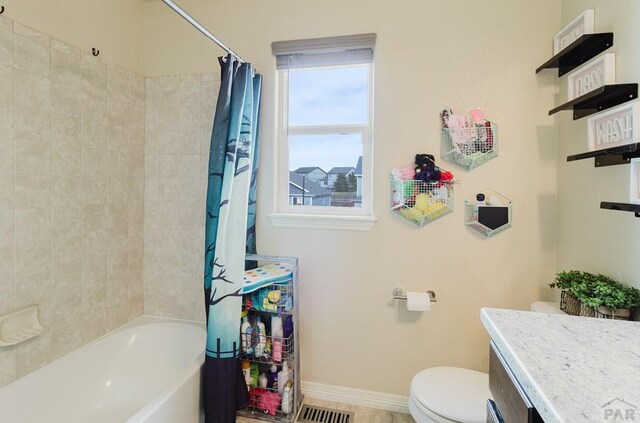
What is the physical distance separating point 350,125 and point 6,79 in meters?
1.68

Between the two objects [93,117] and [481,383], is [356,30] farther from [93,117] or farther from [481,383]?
[481,383]

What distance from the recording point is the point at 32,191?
154 centimetres

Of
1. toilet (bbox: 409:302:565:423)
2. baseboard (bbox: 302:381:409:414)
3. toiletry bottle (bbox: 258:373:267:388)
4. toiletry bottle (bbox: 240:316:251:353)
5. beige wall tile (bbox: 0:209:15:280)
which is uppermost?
beige wall tile (bbox: 0:209:15:280)

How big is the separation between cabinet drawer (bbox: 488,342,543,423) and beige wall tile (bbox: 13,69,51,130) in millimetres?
2097

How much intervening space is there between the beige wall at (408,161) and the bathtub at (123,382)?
2.46 feet

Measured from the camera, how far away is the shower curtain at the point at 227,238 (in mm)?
1668

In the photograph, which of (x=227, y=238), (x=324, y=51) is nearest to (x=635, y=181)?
→ (x=324, y=51)

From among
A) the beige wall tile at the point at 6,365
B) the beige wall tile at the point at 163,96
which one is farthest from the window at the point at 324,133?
the beige wall tile at the point at 6,365

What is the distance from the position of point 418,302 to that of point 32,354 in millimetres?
1956

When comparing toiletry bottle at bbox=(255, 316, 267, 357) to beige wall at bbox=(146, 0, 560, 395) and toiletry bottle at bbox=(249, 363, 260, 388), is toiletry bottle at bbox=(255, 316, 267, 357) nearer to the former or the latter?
toiletry bottle at bbox=(249, 363, 260, 388)

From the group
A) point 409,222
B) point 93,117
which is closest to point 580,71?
point 409,222

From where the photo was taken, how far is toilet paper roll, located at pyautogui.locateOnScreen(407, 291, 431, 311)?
69.1 inches
